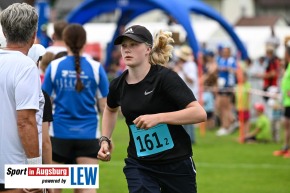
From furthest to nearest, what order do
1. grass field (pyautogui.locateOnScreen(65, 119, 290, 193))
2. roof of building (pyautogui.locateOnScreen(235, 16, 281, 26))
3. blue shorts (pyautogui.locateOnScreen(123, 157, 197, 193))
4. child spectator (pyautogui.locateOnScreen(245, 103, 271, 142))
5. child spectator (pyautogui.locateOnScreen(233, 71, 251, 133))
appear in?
roof of building (pyautogui.locateOnScreen(235, 16, 281, 26)) → child spectator (pyautogui.locateOnScreen(233, 71, 251, 133)) → child spectator (pyautogui.locateOnScreen(245, 103, 271, 142)) → grass field (pyautogui.locateOnScreen(65, 119, 290, 193)) → blue shorts (pyautogui.locateOnScreen(123, 157, 197, 193))

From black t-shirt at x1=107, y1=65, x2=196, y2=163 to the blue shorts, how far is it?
0.06 metres

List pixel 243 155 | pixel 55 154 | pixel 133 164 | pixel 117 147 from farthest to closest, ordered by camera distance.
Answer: pixel 117 147 < pixel 243 155 < pixel 55 154 < pixel 133 164

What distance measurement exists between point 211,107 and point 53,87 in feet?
44.7

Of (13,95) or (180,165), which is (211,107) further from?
(13,95)

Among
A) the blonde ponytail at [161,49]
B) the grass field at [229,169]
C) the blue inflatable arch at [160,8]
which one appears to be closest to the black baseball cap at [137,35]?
the blonde ponytail at [161,49]

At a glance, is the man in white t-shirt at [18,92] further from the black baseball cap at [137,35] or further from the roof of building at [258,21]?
the roof of building at [258,21]

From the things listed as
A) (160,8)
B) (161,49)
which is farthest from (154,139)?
(160,8)

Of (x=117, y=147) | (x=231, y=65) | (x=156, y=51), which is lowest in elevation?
(x=117, y=147)

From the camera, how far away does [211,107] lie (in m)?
21.8

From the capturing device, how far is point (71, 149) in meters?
8.33

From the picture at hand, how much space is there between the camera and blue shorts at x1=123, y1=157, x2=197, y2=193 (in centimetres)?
638

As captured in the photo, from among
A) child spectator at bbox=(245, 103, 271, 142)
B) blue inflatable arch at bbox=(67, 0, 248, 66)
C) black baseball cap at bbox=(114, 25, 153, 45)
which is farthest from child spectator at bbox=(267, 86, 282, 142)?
black baseball cap at bbox=(114, 25, 153, 45)

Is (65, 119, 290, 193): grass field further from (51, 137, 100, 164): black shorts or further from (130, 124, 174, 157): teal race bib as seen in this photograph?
(130, 124, 174, 157): teal race bib

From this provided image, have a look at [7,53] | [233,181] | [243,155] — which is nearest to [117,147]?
[243,155]
